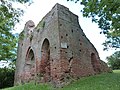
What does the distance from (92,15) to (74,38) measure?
117 inches

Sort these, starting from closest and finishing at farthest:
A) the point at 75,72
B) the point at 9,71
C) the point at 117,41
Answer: the point at 75,72 < the point at 117,41 < the point at 9,71

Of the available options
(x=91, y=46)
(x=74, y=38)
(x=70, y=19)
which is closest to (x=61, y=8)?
(x=70, y=19)

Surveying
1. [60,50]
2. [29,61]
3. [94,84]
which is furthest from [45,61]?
[94,84]

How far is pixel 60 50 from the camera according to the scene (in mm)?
11320

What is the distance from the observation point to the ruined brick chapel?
37.3 ft

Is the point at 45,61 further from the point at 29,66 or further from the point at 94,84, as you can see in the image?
the point at 94,84

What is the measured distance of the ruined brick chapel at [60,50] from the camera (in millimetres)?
11383

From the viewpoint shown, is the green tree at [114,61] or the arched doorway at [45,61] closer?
the arched doorway at [45,61]

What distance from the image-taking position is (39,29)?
49.9 ft

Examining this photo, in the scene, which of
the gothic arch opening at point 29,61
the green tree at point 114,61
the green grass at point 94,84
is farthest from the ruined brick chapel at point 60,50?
the green tree at point 114,61

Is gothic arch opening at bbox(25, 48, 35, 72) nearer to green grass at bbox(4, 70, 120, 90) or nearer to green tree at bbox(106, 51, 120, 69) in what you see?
green grass at bbox(4, 70, 120, 90)

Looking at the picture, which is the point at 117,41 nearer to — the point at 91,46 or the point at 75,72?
the point at 91,46

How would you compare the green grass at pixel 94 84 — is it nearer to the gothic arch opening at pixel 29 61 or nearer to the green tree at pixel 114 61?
the gothic arch opening at pixel 29 61

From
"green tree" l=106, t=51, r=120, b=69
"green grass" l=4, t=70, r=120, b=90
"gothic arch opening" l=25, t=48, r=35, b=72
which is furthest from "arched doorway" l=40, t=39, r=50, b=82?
"green tree" l=106, t=51, r=120, b=69
